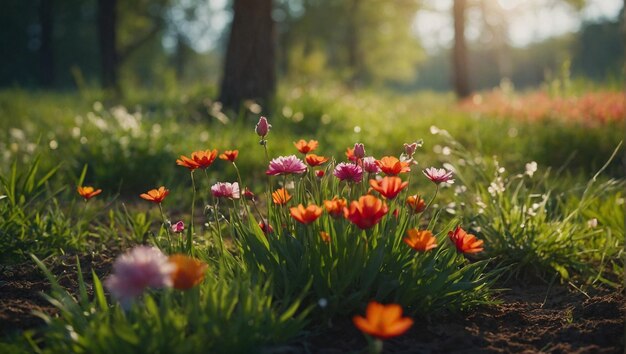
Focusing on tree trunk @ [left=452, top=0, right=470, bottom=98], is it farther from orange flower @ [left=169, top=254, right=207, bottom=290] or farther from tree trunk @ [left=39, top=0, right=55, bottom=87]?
tree trunk @ [left=39, top=0, right=55, bottom=87]

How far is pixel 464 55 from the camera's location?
48.1ft

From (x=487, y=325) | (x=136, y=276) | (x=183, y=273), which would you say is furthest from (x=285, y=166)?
(x=487, y=325)

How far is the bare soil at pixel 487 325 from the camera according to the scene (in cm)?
193

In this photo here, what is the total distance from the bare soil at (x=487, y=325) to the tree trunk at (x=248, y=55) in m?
4.93

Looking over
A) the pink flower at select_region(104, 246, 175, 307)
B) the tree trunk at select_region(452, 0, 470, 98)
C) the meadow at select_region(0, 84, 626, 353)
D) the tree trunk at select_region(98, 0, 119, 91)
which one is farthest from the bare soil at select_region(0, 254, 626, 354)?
the tree trunk at select_region(98, 0, 119, 91)

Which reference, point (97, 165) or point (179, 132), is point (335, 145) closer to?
point (179, 132)

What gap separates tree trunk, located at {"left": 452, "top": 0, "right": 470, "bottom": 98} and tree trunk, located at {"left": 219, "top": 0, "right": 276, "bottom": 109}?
330 inches

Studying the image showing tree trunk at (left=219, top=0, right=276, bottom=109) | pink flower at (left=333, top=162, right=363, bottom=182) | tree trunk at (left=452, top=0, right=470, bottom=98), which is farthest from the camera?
tree trunk at (left=452, top=0, right=470, bottom=98)

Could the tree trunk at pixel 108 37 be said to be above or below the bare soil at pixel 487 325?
above

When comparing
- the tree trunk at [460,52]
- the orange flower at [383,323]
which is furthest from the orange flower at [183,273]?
the tree trunk at [460,52]

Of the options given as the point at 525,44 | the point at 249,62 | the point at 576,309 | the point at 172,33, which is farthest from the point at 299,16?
the point at 525,44

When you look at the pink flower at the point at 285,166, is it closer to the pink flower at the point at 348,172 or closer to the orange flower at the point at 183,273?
the pink flower at the point at 348,172

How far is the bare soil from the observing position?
1.93 meters

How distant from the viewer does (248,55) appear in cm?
728
